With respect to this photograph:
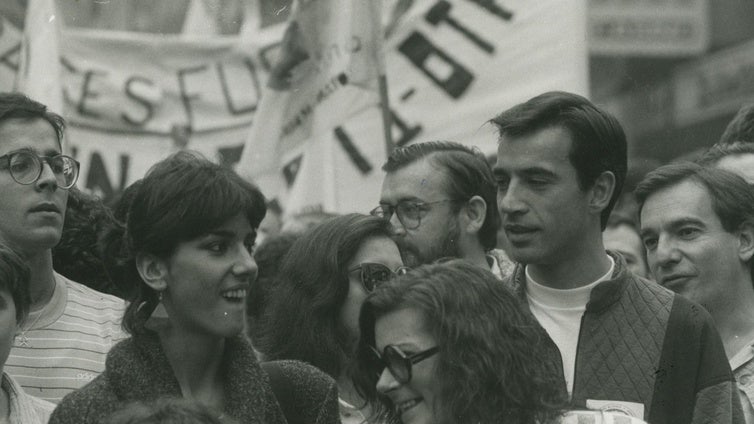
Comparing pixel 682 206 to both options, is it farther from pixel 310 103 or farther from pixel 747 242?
pixel 310 103

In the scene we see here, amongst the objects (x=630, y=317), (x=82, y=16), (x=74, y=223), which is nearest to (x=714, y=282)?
(x=630, y=317)

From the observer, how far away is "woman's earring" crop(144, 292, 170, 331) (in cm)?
379

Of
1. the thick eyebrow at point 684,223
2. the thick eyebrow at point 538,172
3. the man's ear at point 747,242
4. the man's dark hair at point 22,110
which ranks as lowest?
the man's ear at point 747,242

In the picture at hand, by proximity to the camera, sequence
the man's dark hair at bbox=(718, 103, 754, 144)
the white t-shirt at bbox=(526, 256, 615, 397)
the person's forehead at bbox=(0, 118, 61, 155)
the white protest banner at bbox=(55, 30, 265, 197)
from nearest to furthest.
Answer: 1. the white t-shirt at bbox=(526, 256, 615, 397)
2. the person's forehead at bbox=(0, 118, 61, 155)
3. the man's dark hair at bbox=(718, 103, 754, 144)
4. the white protest banner at bbox=(55, 30, 265, 197)

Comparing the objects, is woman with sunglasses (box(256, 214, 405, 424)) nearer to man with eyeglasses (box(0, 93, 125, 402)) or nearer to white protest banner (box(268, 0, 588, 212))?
man with eyeglasses (box(0, 93, 125, 402))

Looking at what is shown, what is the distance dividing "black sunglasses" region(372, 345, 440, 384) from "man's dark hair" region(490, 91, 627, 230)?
113cm

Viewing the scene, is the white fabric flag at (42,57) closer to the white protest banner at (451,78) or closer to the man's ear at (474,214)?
the white protest banner at (451,78)

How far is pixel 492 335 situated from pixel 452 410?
185mm

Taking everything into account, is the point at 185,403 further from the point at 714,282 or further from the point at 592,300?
the point at 714,282

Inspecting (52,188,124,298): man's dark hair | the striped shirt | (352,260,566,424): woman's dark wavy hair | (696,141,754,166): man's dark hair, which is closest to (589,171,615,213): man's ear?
(352,260,566,424): woman's dark wavy hair

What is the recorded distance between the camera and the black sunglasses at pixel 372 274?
4480 millimetres

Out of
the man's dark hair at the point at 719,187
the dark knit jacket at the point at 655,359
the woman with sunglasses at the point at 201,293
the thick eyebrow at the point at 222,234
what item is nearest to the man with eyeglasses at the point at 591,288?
the dark knit jacket at the point at 655,359

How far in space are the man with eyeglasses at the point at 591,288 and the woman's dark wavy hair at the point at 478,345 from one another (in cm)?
55

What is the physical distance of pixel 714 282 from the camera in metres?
4.73
